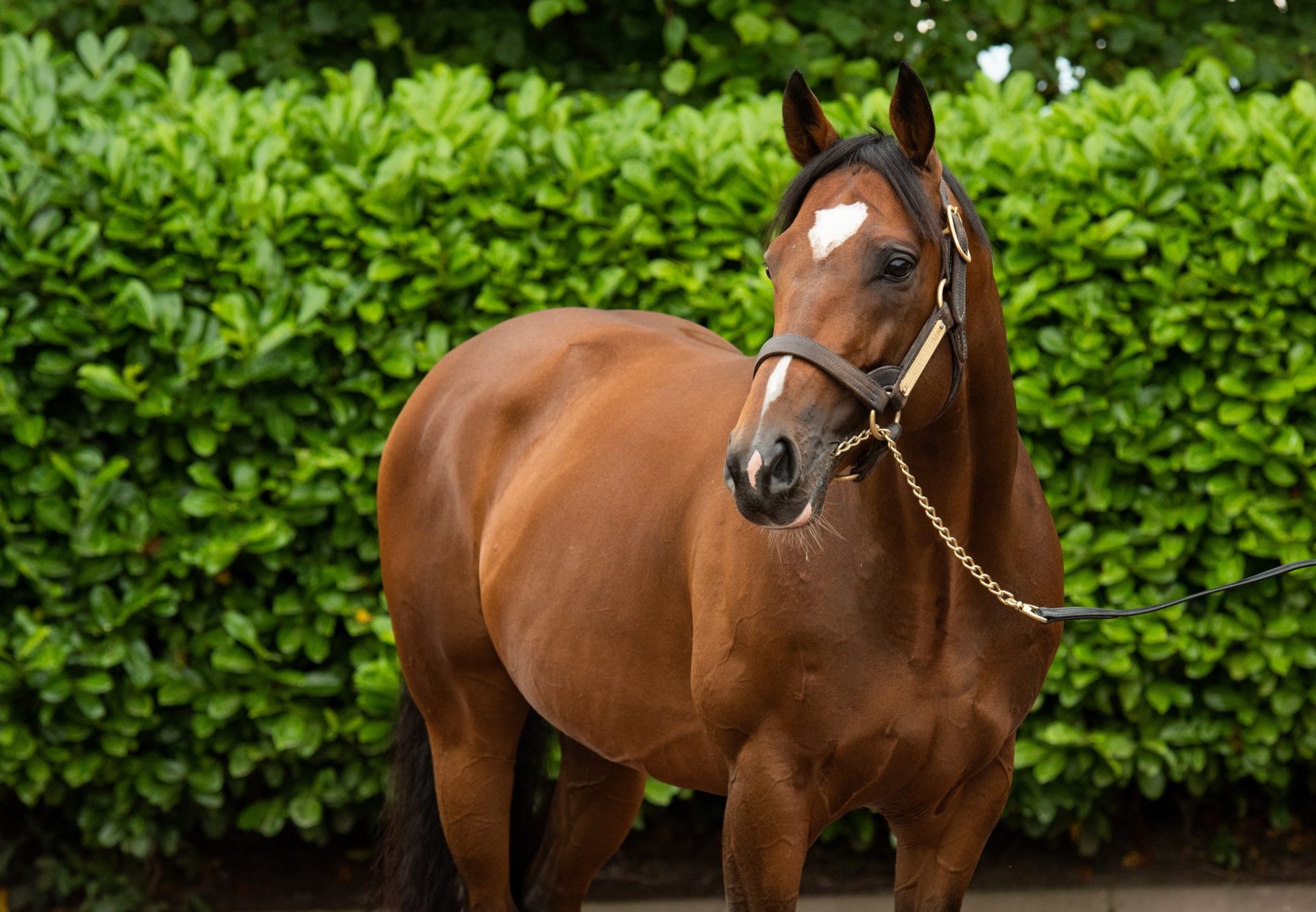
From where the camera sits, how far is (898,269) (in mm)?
2039

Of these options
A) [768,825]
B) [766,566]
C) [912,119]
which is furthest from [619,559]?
[912,119]

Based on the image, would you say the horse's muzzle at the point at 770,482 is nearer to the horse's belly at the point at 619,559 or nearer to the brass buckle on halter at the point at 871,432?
the brass buckle on halter at the point at 871,432

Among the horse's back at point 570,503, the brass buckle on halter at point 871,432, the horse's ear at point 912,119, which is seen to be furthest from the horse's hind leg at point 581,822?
the horse's ear at point 912,119

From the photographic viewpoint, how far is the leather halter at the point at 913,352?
1.96 meters

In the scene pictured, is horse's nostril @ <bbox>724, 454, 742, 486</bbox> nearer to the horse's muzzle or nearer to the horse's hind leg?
the horse's muzzle

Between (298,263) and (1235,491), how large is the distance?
2.88 metres

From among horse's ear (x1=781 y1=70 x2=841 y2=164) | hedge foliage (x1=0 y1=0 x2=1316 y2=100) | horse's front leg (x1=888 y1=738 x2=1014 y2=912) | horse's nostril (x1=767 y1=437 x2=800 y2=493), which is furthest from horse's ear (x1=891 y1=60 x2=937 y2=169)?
hedge foliage (x1=0 y1=0 x2=1316 y2=100)

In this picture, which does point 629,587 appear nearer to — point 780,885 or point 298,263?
point 780,885

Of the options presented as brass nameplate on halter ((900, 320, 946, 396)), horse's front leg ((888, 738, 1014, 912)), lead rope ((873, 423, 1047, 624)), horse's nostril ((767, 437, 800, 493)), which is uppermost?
brass nameplate on halter ((900, 320, 946, 396))

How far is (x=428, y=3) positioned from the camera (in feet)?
18.6

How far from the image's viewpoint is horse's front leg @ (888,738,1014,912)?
8.14 feet

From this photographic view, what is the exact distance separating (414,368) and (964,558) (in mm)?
2350

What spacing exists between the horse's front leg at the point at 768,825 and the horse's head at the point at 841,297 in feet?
1.73

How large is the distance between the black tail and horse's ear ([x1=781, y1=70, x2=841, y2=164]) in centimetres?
169
